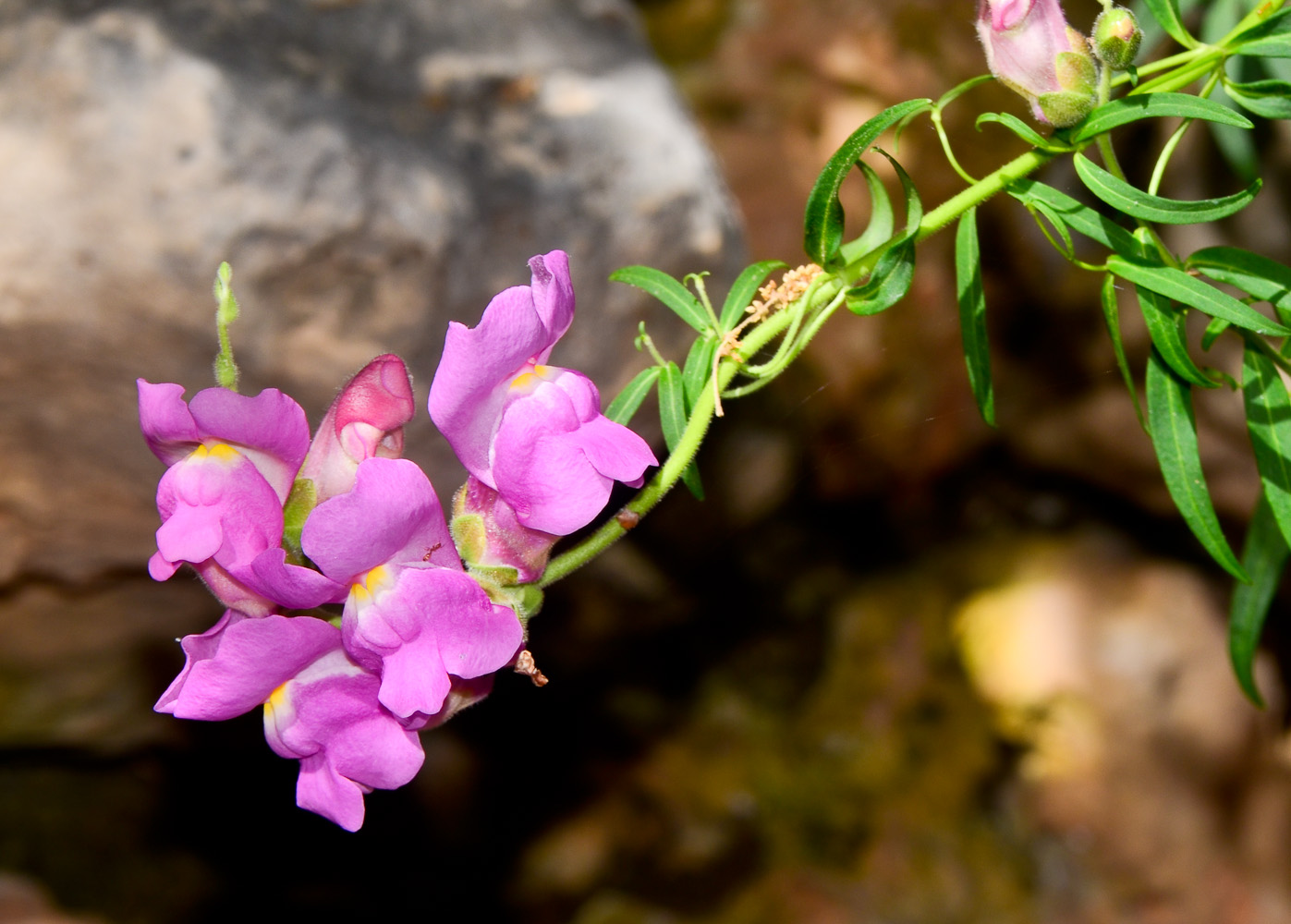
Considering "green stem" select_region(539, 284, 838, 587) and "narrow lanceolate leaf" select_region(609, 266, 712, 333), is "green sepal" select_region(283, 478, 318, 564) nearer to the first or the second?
"green stem" select_region(539, 284, 838, 587)

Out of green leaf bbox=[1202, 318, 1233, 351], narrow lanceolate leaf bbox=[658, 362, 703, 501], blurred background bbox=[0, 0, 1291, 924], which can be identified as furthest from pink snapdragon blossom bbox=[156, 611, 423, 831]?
blurred background bbox=[0, 0, 1291, 924]

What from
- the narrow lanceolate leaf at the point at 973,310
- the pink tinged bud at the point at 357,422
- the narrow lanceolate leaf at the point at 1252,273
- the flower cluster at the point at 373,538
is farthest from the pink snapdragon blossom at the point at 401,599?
the narrow lanceolate leaf at the point at 1252,273

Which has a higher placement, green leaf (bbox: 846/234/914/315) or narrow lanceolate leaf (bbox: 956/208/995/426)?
green leaf (bbox: 846/234/914/315)

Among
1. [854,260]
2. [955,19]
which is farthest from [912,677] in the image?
[854,260]

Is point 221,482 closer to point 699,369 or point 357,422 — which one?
point 357,422

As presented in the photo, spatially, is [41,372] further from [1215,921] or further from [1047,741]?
[1215,921]

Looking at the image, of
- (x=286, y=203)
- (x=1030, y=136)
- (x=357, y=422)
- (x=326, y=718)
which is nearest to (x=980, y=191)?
(x=1030, y=136)
